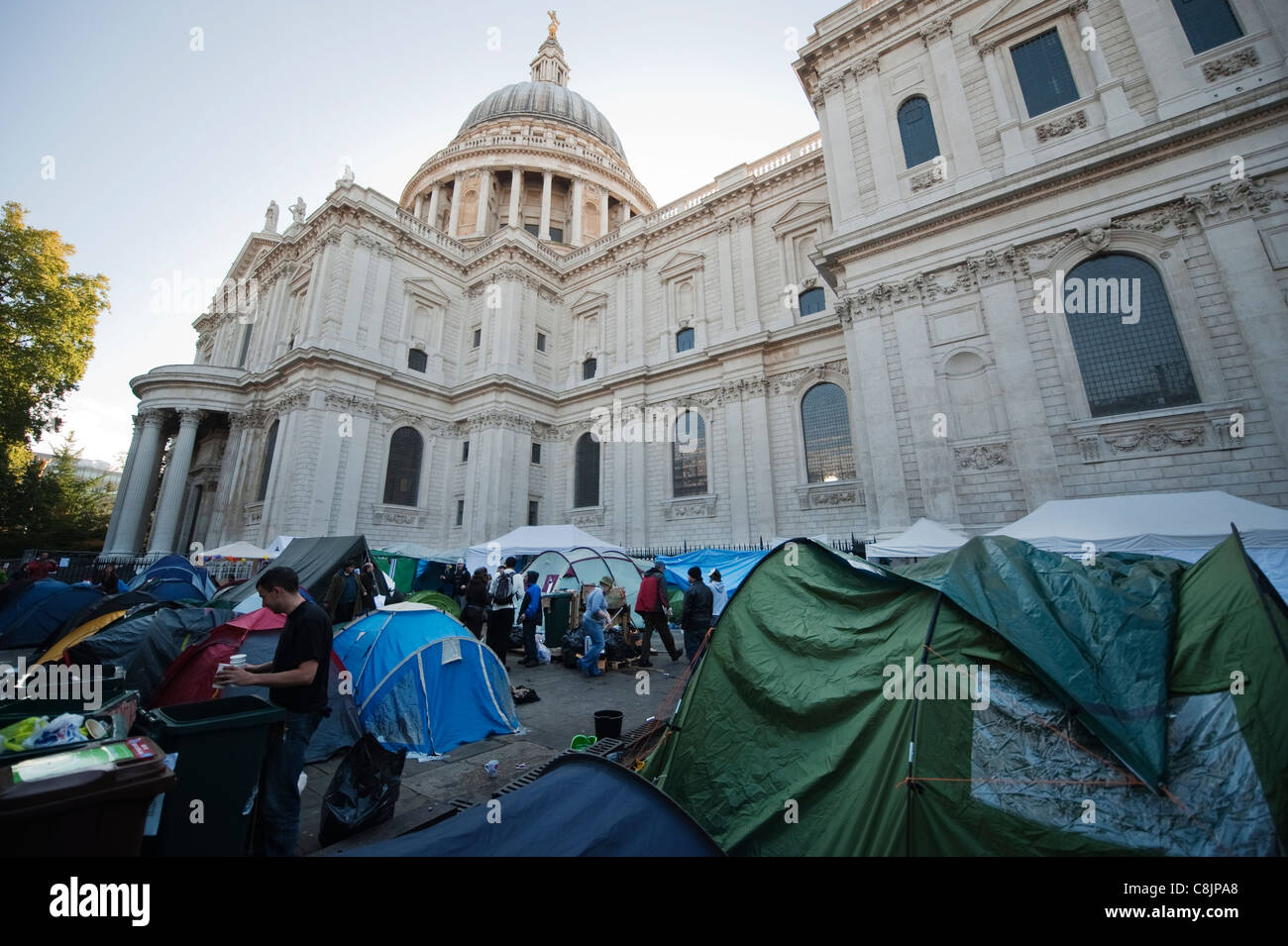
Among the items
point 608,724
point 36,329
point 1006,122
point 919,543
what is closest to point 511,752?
point 608,724

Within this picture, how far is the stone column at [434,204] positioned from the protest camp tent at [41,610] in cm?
3211

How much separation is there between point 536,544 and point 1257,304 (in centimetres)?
1823

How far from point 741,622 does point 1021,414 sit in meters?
11.6

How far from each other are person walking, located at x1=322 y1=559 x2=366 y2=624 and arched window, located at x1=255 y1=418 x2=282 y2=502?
16.3m

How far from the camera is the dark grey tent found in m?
9.35

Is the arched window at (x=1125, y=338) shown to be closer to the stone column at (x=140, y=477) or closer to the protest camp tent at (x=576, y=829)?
the protest camp tent at (x=576, y=829)

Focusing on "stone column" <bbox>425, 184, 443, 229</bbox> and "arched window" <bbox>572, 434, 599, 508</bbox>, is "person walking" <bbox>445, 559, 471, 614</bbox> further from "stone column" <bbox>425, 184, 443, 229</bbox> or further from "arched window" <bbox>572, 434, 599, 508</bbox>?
"stone column" <bbox>425, 184, 443, 229</bbox>

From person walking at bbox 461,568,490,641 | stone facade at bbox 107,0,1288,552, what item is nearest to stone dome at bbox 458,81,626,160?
stone facade at bbox 107,0,1288,552

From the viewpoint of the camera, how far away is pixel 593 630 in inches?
383

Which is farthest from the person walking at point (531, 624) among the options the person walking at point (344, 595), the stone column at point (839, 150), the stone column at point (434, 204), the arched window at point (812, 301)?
the stone column at point (434, 204)

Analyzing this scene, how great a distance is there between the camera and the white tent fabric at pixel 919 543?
1145cm

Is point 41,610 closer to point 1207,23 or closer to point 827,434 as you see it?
point 827,434

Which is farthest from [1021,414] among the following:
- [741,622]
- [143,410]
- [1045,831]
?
[143,410]
